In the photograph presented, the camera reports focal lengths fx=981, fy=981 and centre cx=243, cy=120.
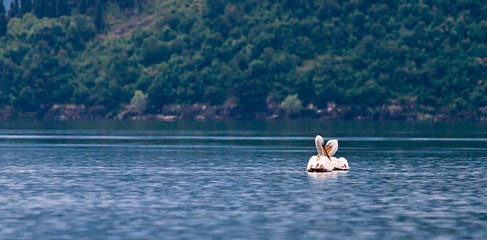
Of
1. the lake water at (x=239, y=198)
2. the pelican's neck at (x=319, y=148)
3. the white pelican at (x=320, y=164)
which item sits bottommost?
the lake water at (x=239, y=198)

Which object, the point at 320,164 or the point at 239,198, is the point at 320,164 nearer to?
the point at 320,164

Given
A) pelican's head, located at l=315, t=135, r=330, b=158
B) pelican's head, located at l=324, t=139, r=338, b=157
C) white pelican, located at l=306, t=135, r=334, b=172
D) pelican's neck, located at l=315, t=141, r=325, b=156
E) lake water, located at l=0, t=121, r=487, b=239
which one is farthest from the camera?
pelican's head, located at l=324, t=139, r=338, b=157

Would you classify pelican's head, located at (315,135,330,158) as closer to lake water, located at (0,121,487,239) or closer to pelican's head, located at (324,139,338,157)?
pelican's head, located at (324,139,338,157)

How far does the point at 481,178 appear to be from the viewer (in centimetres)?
5053

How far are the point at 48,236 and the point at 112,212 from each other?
577 centimetres

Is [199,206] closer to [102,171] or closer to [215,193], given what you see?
[215,193]

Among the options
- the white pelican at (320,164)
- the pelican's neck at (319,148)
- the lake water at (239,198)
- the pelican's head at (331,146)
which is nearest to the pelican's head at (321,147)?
the pelican's neck at (319,148)

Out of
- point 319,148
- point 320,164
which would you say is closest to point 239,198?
point 320,164

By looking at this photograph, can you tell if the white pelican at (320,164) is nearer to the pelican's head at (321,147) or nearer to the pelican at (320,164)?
the pelican at (320,164)

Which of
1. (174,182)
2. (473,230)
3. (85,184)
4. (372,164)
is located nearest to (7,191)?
(85,184)

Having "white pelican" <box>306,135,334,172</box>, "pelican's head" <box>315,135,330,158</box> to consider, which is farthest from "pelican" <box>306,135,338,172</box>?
"pelican's head" <box>315,135,330,158</box>

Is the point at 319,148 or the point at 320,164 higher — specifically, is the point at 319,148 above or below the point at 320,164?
above

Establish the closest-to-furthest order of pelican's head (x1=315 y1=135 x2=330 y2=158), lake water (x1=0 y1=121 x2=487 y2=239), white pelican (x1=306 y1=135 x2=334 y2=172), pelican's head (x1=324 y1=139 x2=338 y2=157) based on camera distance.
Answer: lake water (x1=0 y1=121 x2=487 y2=239), white pelican (x1=306 y1=135 x2=334 y2=172), pelican's head (x1=315 y1=135 x2=330 y2=158), pelican's head (x1=324 y1=139 x2=338 y2=157)

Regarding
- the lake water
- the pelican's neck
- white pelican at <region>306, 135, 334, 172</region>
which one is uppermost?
the pelican's neck
